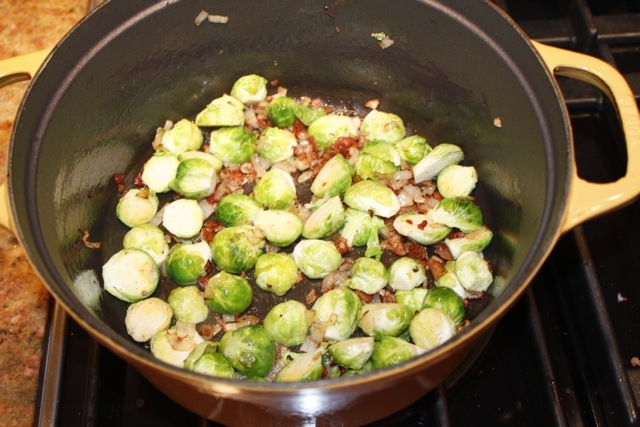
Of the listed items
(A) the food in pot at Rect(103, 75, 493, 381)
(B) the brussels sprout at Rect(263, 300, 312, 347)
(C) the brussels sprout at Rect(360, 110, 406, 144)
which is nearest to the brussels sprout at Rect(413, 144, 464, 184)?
(A) the food in pot at Rect(103, 75, 493, 381)

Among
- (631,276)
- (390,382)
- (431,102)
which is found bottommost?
(631,276)

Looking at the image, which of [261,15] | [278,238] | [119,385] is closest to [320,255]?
[278,238]

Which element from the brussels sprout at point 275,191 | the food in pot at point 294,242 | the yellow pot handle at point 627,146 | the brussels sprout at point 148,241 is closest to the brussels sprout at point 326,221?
the food in pot at point 294,242

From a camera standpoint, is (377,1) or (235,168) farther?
(235,168)

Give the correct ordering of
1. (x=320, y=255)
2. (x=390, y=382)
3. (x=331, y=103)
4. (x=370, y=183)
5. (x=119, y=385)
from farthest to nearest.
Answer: (x=331, y=103) → (x=370, y=183) → (x=320, y=255) → (x=119, y=385) → (x=390, y=382)

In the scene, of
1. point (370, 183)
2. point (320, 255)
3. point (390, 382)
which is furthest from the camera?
point (370, 183)

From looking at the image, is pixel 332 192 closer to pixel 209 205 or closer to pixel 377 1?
pixel 209 205

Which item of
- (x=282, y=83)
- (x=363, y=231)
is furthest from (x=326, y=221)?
(x=282, y=83)

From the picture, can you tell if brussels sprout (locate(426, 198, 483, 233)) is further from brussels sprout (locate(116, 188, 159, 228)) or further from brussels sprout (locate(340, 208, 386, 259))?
brussels sprout (locate(116, 188, 159, 228))
